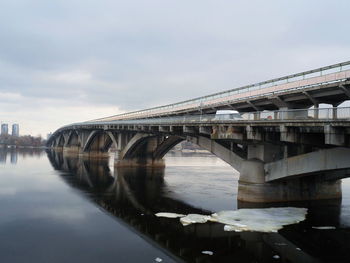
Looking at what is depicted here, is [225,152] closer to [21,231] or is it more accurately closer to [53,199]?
[53,199]

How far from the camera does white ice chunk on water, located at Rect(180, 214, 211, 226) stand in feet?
67.3

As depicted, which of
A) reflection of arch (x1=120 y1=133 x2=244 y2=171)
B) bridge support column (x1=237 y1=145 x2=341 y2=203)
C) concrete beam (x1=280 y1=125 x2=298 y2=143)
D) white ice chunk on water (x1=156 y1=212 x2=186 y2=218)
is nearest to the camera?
concrete beam (x1=280 y1=125 x2=298 y2=143)

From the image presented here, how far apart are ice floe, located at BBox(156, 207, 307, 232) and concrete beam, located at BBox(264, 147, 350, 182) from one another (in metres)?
2.56

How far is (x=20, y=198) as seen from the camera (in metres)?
28.1

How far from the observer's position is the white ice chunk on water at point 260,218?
1891cm

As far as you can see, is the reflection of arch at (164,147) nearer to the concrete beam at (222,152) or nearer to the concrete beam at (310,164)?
the concrete beam at (222,152)

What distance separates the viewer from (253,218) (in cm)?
2050

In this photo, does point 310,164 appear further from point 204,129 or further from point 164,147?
point 164,147

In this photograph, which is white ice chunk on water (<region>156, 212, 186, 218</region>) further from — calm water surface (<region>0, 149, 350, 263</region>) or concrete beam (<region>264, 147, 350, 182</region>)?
concrete beam (<region>264, 147, 350, 182</region>)

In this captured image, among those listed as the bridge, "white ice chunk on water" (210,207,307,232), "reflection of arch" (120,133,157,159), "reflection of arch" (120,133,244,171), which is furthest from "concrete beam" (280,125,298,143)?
"reflection of arch" (120,133,157,159)

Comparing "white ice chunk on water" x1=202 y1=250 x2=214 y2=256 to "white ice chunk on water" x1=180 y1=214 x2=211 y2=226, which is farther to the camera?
"white ice chunk on water" x1=180 y1=214 x2=211 y2=226

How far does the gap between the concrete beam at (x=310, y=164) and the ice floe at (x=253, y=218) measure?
101 inches

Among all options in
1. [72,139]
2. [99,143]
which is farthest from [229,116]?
[72,139]

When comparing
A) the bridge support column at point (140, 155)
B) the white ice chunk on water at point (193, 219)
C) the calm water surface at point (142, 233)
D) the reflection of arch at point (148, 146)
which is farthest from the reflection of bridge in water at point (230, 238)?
the bridge support column at point (140, 155)
